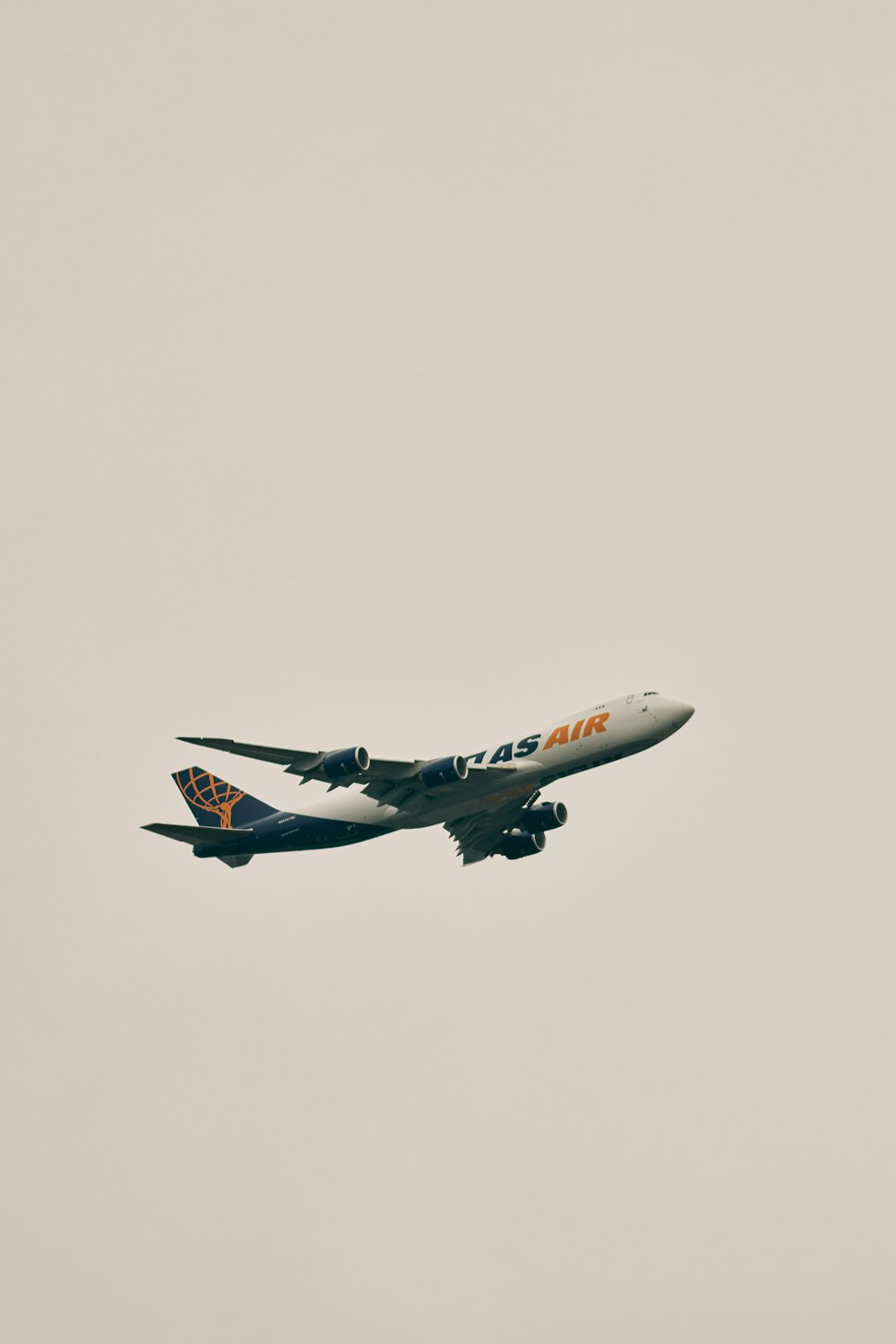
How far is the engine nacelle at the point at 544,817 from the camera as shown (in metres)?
86.0

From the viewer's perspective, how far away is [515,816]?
85500 mm

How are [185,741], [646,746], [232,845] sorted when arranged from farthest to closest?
1. [232,845]
2. [646,746]
3. [185,741]

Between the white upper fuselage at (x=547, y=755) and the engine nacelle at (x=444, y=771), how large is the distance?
1.14m

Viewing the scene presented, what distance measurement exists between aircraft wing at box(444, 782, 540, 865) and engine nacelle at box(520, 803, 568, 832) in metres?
0.55

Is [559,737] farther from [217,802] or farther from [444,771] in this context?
[217,802]

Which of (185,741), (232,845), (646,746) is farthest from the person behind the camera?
(232,845)

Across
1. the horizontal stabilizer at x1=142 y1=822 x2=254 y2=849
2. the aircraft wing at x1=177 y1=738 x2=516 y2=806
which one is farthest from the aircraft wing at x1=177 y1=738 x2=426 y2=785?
the horizontal stabilizer at x1=142 y1=822 x2=254 y2=849

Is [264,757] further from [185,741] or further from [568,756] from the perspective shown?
[568,756]

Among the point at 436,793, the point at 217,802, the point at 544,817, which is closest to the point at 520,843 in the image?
the point at 544,817

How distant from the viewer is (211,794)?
290 ft

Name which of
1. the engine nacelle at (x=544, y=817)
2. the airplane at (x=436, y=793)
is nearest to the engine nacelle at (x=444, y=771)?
the airplane at (x=436, y=793)

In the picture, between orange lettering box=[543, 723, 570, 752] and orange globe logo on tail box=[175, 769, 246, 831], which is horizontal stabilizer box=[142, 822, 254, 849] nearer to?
orange globe logo on tail box=[175, 769, 246, 831]

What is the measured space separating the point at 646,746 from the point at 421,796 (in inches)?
415

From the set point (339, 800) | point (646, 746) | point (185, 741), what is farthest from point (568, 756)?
point (185, 741)
